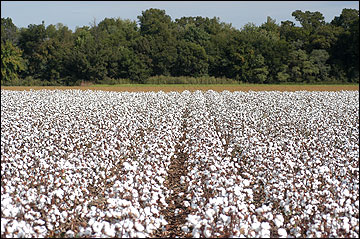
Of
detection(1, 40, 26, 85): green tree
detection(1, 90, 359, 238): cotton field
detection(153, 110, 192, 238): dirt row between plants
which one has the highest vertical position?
detection(1, 40, 26, 85): green tree

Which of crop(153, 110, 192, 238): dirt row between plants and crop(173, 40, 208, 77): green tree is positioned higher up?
crop(173, 40, 208, 77): green tree

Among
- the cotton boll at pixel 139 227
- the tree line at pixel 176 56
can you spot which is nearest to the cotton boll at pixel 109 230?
the cotton boll at pixel 139 227

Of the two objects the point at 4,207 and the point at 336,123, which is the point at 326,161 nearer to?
the point at 336,123

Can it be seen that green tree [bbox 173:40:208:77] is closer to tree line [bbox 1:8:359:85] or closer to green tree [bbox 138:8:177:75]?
tree line [bbox 1:8:359:85]

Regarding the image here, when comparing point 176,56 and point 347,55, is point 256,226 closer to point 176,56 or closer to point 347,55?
point 176,56

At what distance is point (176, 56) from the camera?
7219cm

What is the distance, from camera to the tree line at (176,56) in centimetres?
6719

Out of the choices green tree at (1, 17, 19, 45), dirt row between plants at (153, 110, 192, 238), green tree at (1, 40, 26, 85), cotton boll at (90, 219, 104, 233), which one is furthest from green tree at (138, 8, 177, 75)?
cotton boll at (90, 219, 104, 233)

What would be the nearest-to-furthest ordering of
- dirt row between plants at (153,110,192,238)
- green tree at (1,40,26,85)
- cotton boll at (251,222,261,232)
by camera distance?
cotton boll at (251,222,261,232), dirt row between plants at (153,110,192,238), green tree at (1,40,26,85)

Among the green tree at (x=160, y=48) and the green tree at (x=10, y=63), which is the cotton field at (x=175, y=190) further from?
the green tree at (x=160, y=48)

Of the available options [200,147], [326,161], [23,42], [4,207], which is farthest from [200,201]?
[23,42]

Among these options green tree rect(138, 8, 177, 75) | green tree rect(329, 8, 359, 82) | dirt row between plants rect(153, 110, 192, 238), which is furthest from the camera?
green tree rect(138, 8, 177, 75)

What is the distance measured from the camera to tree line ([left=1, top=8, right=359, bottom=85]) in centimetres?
6719

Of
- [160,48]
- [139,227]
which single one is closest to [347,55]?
[160,48]
